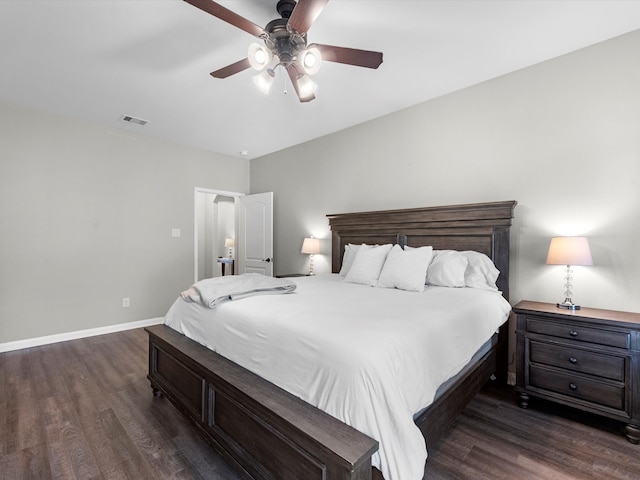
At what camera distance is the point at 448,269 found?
104 inches

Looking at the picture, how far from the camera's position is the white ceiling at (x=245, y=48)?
79.8 inches

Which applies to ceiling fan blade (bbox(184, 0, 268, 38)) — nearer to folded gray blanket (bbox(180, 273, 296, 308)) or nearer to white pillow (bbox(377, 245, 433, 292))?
folded gray blanket (bbox(180, 273, 296, 308))

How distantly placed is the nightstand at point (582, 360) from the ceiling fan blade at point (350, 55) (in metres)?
2.06

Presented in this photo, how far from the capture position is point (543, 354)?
7.31 feet

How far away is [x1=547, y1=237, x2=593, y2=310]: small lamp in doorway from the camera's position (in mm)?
2197

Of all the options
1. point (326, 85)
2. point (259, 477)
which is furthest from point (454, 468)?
point (326, 85)

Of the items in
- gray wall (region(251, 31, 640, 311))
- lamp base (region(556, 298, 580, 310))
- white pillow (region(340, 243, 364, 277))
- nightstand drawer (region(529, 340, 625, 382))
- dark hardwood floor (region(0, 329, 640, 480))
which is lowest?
dark hardwood floor (region(0, 329, 640, 480))

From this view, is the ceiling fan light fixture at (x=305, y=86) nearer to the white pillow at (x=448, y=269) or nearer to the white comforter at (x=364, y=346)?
the white comforter at (x=364, y=346)

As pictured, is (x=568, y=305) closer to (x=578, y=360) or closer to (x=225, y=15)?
(x=578, y=360)

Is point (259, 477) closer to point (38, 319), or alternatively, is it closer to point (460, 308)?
point (460, 308)

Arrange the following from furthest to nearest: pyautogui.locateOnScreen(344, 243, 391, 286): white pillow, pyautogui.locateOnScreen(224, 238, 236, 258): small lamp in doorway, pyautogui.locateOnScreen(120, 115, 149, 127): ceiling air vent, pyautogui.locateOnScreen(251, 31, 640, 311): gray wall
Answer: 1. pyautogui.locateOnScreen(224, 238, 236, 258): small lamp in doorway
2. pyautogui.locateOnScreen(120, 115, 149, 127): ceiling air vent
3. pyautogui.locateOnScreen(344, 243, 391, 286): white pillow
4. pyautogui.locateOnScreen(251, 31, 640, 311): gray wall

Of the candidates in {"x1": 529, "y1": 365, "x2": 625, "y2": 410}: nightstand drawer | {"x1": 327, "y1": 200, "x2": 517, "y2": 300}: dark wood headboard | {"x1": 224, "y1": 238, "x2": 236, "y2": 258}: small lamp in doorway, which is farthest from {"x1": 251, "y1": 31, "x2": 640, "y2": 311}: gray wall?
{"x1": 224, "y1": 238, "x2": 236, "y2": 258}: small lamp in doorway

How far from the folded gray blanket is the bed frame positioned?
31cm

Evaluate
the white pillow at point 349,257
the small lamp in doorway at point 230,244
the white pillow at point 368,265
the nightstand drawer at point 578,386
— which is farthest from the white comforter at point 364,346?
the small lamp in doorway at point 230,244
